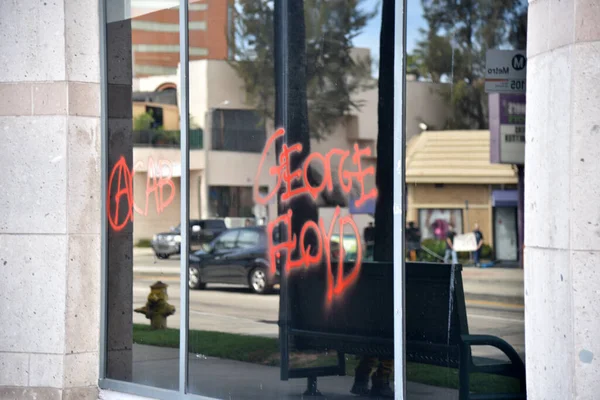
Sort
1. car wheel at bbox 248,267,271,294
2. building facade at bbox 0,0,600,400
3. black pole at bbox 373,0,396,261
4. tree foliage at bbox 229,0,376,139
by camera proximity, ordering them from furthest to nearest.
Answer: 1. building facade at bbox 0,0,600,400
2. car wheel at bbox 248,267,271,294
3. tree foliage at bbox 229,0,376,139
4. black pole at bbox 373,0,396,261

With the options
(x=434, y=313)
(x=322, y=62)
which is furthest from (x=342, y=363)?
(x=322, y=62)

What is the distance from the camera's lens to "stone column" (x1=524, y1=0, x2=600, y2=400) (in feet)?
14.5

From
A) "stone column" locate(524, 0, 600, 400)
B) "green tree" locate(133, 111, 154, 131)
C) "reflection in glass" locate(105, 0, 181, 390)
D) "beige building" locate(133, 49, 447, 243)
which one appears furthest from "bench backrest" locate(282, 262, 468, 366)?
"green tree" locate(133, 111, 154, 131)

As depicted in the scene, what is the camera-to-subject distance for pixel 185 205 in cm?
721

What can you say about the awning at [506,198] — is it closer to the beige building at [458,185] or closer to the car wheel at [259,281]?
the beige building at [458,185]

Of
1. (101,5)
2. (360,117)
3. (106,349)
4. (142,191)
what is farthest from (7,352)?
(360,117)

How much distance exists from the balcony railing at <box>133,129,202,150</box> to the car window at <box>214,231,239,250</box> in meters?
A: 0.66

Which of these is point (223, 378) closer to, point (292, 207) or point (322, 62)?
point (292, 207)

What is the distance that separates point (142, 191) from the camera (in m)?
7.55

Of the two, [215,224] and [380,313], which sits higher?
[215,224]

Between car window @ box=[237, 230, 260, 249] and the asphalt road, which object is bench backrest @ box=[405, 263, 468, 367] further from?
car window @ box=[237, 230, 260, 249]

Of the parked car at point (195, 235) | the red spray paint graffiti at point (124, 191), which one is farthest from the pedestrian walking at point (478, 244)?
the red spray paint graffiti at point (124, 191)

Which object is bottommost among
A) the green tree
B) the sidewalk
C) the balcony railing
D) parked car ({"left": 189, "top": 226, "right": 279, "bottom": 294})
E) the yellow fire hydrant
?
the sidewalk

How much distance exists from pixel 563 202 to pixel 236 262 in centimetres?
301
